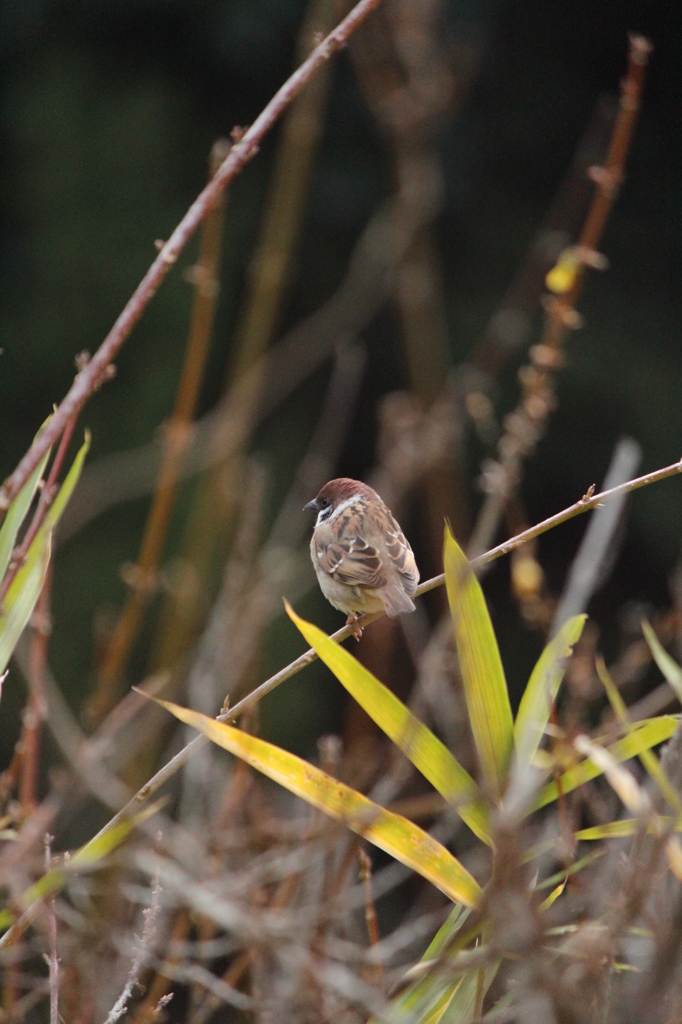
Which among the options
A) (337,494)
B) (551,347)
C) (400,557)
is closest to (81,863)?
(551,347)

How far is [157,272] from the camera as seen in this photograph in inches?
38.4

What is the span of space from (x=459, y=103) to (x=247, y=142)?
3.72 m

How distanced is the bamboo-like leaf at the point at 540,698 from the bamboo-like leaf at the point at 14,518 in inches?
22.1

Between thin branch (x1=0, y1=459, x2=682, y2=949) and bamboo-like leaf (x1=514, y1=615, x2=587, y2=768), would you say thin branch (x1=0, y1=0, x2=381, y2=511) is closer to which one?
thin branch (x1=0, y1=459, x2=682, y2=949)

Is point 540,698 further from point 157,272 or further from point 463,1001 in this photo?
point 157,272

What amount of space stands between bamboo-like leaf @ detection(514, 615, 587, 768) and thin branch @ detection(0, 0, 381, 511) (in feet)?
1.68

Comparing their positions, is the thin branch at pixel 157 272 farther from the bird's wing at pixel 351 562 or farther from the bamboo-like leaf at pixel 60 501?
the bird's wing at pixel 351 562

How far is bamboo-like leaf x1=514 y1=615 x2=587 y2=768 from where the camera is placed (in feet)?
3.48

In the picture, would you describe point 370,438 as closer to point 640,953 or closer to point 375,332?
point 375,332

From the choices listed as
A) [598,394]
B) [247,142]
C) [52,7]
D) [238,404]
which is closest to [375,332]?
[598,394]

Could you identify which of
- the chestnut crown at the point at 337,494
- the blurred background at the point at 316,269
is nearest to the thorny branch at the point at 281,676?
the chestnut crown at the point at 337,494

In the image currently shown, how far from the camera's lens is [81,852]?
0.94 metres

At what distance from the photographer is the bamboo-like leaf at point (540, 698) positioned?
106 centimetres

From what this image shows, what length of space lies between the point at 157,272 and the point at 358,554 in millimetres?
1151
